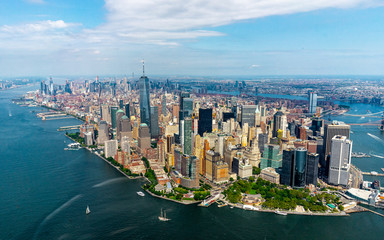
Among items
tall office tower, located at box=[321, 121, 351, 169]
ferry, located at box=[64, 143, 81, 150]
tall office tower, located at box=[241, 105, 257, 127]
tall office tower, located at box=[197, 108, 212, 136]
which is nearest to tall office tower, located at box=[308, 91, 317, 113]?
tall office tower, located at box=[241, 105, 257, 127]

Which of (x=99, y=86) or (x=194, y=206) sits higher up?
(x=99, y=86)

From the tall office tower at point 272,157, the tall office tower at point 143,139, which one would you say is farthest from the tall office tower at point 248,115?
the tall office tower at point 143,139

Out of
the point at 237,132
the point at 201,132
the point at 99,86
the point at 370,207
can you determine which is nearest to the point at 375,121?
the point at 237,132

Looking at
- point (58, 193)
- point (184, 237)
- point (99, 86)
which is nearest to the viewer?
point (184, 237)

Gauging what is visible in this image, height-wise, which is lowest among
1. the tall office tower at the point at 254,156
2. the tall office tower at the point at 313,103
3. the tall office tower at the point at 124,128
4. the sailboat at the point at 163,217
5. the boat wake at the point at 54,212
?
the sailboat at the point at 163,217

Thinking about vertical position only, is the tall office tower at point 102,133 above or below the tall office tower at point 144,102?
below

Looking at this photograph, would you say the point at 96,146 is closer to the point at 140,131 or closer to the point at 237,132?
the point at 140,131

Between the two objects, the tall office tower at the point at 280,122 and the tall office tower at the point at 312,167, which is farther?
the tall office tower at the point at 280,122

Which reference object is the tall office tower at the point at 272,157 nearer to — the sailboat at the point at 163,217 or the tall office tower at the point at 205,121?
the tall office tower at the point at 205,121
